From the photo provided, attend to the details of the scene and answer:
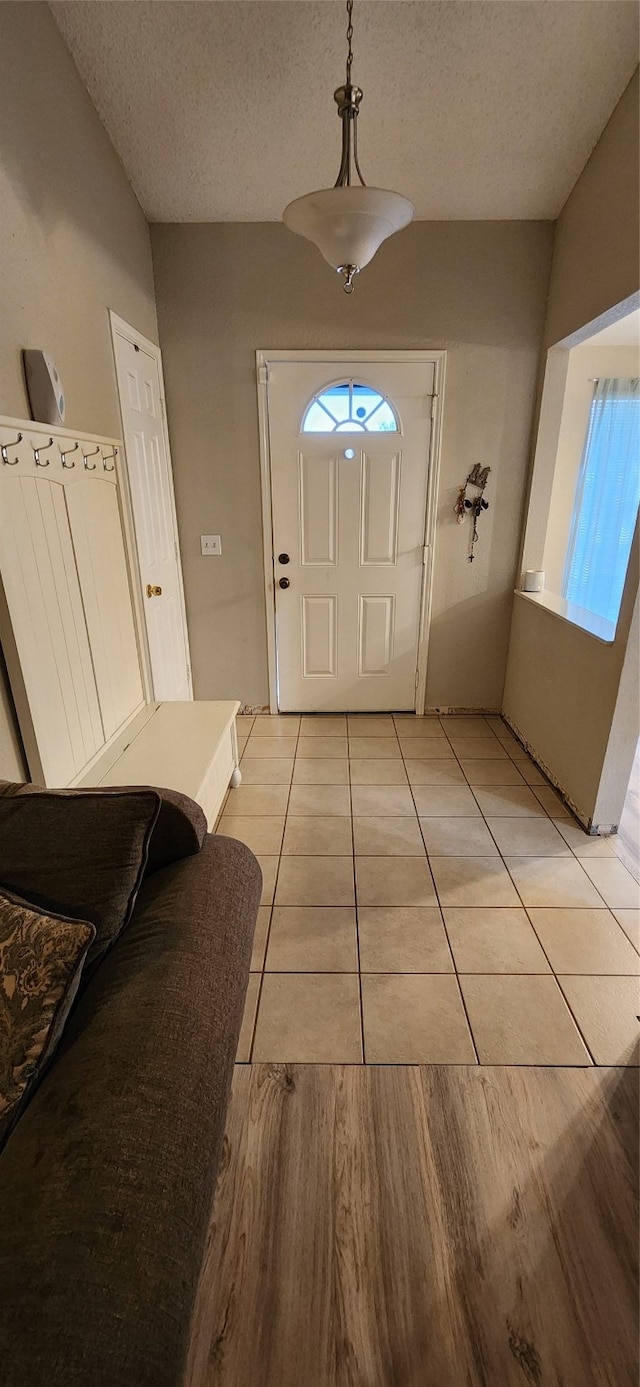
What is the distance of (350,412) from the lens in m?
3.27

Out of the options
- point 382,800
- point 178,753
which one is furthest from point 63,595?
point 382,800

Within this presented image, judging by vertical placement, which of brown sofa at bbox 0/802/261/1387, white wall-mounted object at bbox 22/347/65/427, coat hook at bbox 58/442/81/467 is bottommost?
brown sofa at bbox 0/802/261/1387

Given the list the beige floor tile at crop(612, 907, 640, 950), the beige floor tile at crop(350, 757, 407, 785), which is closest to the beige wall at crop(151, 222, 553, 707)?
the beige floor tile at crop(350, 757, 407, 785)

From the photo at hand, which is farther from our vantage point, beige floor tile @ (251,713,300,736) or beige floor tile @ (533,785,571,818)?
beige floor tile @ (251,713,300,736)

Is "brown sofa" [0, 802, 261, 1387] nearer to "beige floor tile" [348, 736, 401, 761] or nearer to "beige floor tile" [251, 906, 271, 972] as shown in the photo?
"beige floor tile" [251, 906, 271, 972]

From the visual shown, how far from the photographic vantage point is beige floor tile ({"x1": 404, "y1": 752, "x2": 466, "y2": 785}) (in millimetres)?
2984

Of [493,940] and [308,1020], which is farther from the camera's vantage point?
[493,940]

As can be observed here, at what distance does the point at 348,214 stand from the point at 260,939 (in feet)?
7.02

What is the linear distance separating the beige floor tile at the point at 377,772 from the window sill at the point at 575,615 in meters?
1.09

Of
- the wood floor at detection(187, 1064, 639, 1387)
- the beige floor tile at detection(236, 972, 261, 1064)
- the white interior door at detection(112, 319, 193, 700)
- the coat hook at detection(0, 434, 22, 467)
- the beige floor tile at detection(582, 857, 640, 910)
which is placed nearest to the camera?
the wood floor at detection(187, 1064, 639, 1387)

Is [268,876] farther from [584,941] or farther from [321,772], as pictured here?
[584,941]

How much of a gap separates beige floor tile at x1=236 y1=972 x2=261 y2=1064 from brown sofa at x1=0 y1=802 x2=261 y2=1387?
56 cm

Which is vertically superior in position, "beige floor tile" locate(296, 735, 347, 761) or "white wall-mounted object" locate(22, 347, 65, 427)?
"white wall-mounted object" locate(22, 347, 65, 427)

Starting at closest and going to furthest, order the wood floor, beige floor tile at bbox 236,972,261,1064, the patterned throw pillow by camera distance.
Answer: the patterned throw pillow, the wood floor, beige floor tile at bbox 236,972,261,1064
